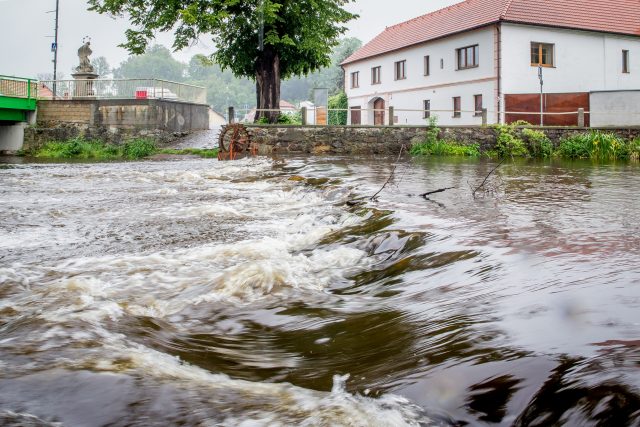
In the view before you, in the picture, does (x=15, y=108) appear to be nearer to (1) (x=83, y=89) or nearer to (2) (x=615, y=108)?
(1) (x=83, y=89)

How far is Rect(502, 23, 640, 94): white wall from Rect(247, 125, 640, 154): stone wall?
350 inches

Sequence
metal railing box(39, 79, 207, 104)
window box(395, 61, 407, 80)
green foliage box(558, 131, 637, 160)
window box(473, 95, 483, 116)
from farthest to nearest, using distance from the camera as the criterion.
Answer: window box(395, 61, 407, 80)
metal railing box(39, 79, 207, 104)
window box(473, 95, 483, 116)
green foliage box(558, 131, 637, 160)

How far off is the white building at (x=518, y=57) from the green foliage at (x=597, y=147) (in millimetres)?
5879

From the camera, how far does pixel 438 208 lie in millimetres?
8594

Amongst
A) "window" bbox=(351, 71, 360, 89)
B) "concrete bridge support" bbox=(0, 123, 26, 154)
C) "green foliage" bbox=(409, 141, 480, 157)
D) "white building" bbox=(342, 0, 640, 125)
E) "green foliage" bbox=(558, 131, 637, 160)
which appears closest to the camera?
"green foliage" bbox=(558, 131, 637, 160)

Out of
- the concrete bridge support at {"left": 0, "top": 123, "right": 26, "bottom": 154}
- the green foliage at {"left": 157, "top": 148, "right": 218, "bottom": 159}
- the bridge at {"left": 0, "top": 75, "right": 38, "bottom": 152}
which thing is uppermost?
the bridge at {"left": 0, "top": 75, "right": 38, "bottom": 152}

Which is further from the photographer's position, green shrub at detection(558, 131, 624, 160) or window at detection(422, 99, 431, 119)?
window at detection(422, 99, 431, 119)

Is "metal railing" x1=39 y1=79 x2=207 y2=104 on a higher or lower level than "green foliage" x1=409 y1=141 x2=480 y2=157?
higher

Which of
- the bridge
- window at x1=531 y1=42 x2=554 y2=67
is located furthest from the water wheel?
window at x1=531 y1=42 x2=554 y2=67

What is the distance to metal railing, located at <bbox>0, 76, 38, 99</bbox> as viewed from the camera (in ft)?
106

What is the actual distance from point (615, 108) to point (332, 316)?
24964 mm

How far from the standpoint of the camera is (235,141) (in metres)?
25.0

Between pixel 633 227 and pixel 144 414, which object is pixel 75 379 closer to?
pixel 144 414

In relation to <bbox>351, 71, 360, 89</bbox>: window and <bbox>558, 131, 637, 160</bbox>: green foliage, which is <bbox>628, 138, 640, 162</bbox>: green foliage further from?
<bbox>351, 71, 360, 89</bbox>: window
